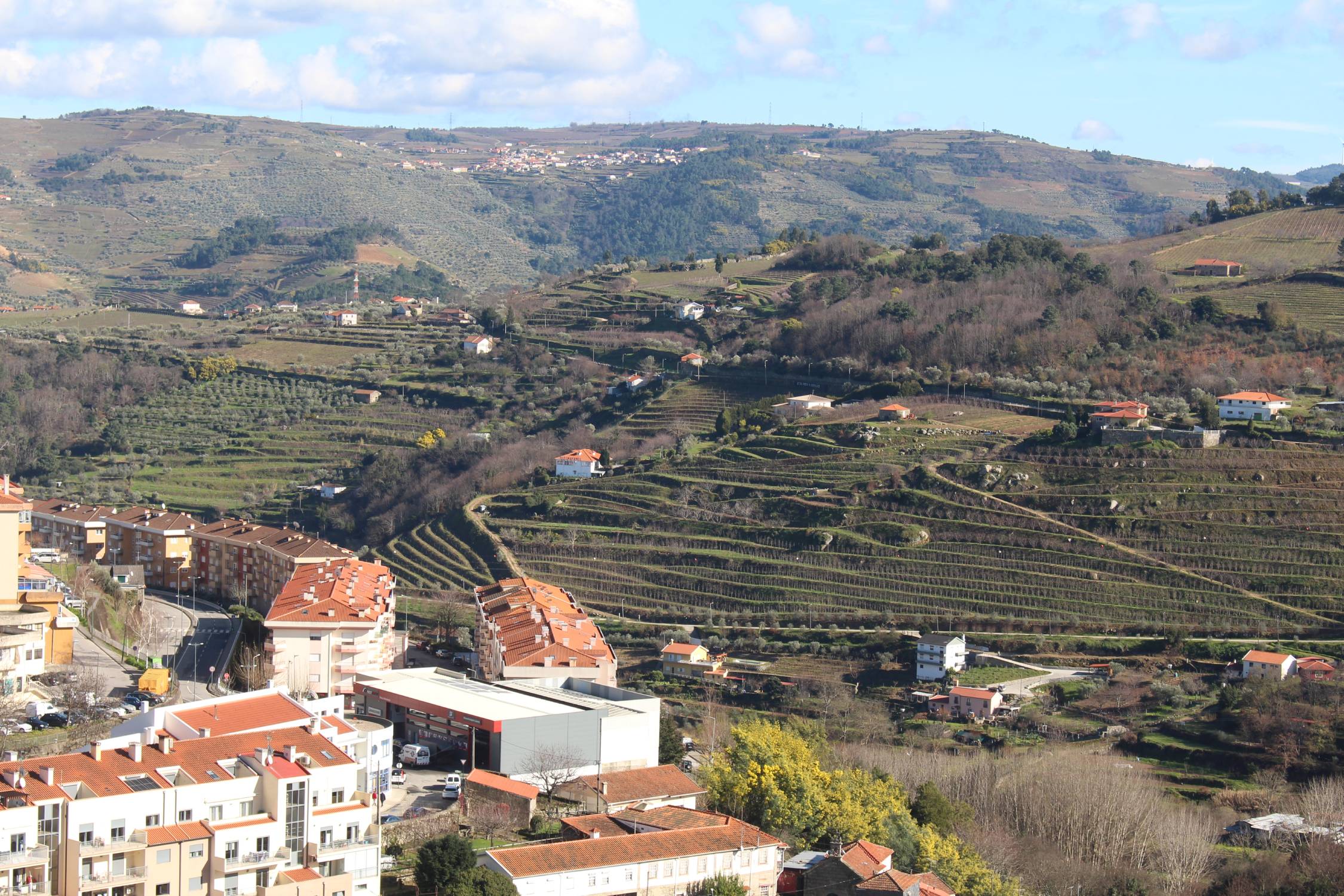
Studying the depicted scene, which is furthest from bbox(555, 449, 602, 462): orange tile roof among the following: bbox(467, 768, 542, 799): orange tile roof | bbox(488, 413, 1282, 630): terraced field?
bbox(467, 768, 542, 799): orange tile roof

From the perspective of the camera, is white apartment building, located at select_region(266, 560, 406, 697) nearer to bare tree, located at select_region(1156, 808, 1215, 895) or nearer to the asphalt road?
the asphalt road

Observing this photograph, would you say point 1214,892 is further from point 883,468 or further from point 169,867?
point 883,468

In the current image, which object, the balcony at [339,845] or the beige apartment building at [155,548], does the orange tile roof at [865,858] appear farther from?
the beige apartment building at [155,548]

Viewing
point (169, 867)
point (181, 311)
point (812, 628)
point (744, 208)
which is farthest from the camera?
point (744, 208)

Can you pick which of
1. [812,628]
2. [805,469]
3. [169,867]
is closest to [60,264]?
[805,469]

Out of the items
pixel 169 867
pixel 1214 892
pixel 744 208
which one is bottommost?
pixel 1214 892

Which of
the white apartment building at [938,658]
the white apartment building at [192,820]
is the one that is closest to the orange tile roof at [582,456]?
the white apartment building at [938,658]
